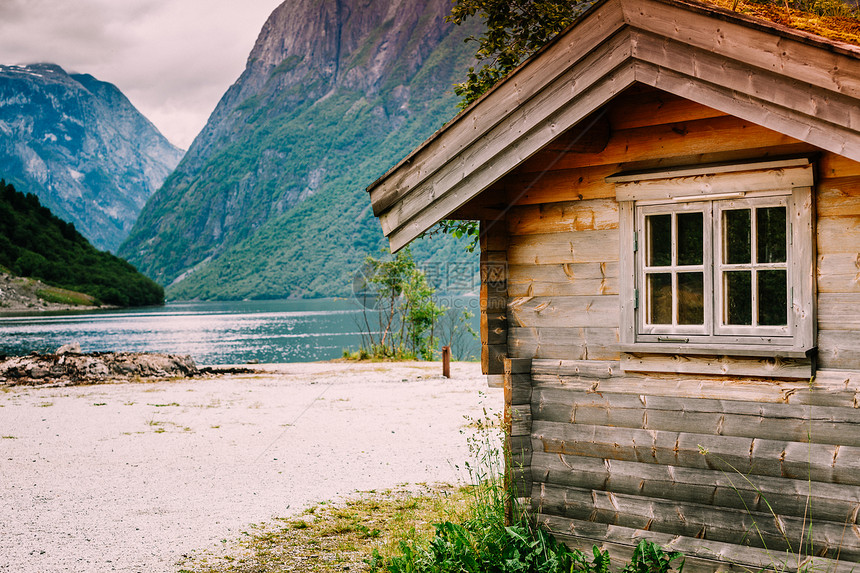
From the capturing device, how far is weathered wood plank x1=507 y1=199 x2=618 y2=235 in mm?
4613

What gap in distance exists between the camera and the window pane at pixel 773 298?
400cm

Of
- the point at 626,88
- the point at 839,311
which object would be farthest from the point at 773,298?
the point at 626,88

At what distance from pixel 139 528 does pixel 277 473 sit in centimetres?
252

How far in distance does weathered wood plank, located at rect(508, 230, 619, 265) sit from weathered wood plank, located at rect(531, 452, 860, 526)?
1384mm

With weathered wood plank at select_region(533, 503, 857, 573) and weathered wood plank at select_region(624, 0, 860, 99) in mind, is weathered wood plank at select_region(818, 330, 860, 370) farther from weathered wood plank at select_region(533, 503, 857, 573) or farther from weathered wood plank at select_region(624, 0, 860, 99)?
weathered wood plank at select_region(624, 0, 860, 99)

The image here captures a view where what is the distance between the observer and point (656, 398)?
14.4 ft

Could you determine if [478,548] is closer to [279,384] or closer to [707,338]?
[707,338]

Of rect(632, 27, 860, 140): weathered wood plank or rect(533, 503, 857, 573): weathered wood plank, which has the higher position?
rect(632, 27, 860, 140): weathered wood plank

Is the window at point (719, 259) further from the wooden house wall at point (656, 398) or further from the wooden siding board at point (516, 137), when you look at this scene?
the wooden siding board at point (516, 137)

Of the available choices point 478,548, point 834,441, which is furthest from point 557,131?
point 478,548

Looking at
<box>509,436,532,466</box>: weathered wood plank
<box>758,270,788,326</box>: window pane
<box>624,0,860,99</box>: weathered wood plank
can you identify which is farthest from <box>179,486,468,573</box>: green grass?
<box>624,0,860,99</box>: weathered wood plank

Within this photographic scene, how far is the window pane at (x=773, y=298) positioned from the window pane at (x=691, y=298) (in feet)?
1.07

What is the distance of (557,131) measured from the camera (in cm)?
423

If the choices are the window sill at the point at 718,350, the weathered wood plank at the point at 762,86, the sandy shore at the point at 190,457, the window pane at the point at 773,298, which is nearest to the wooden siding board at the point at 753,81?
the weathered wood plank at the point at 762,86
